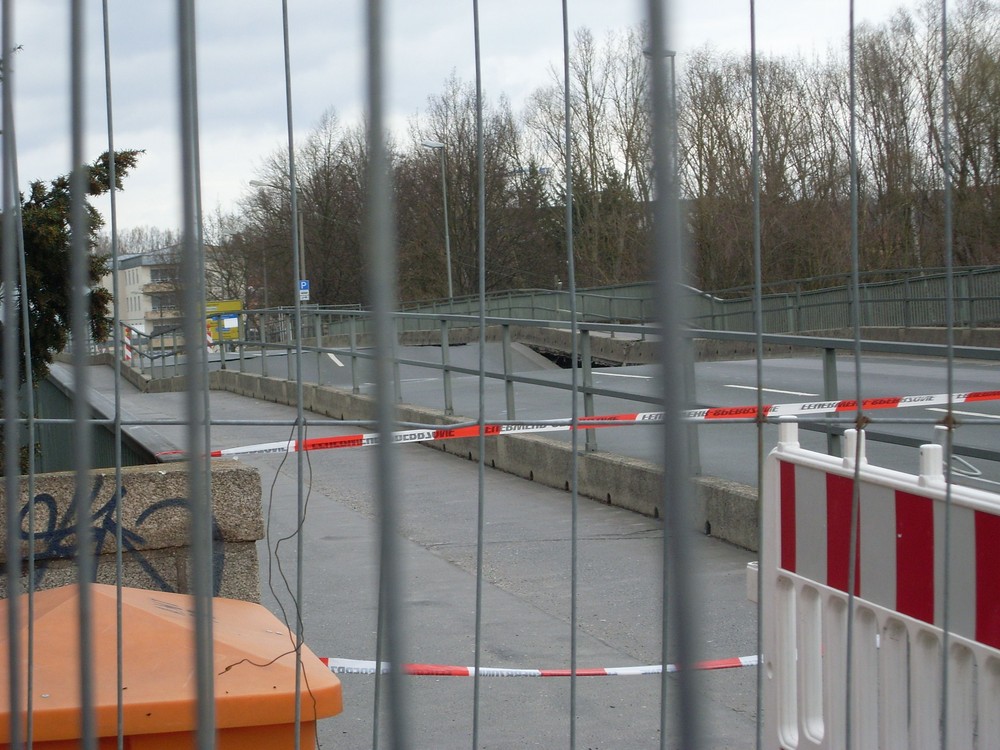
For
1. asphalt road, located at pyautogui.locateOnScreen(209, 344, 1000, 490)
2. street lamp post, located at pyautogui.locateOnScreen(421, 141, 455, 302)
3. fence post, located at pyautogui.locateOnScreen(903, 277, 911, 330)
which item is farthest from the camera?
fence post, located at pyautogui.locateOnScreen(903, 277, 911, 330)

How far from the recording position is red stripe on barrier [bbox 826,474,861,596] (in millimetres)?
2918

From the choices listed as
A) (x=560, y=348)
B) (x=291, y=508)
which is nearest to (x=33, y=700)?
(x=291, y=508)

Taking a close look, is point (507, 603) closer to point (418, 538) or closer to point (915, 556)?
point (418, 538)

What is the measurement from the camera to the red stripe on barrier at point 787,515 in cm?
316

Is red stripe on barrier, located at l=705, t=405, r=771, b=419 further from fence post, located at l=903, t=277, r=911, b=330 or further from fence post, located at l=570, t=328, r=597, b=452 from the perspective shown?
fence post, located at l=903, t=277, r=911, b=330

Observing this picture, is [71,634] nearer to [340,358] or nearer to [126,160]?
[126,160]

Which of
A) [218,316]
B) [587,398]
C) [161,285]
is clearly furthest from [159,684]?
[587,398]

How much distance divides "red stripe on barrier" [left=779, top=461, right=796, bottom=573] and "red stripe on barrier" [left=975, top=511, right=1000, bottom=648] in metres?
0.67

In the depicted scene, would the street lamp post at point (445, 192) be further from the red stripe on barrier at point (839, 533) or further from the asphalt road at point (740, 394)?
the asphalt road at point (740, 394)

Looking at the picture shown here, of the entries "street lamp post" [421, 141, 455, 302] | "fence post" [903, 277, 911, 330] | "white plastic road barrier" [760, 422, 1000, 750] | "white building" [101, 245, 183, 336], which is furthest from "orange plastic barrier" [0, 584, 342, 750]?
"fence post" [903, 277, 911, 330]

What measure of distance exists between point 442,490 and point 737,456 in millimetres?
2151

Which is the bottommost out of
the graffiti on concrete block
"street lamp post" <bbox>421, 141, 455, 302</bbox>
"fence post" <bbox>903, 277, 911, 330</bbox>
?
the graffiti on concrete block

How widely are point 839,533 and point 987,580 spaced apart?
0.50m

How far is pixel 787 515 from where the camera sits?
3189mm
